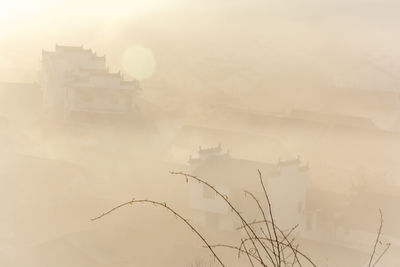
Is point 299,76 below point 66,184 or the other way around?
the other way around

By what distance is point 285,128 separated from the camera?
39.4 metres

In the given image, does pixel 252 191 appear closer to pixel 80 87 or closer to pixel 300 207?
pixel 300 207

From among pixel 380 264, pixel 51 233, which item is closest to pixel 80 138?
pixel 51 233

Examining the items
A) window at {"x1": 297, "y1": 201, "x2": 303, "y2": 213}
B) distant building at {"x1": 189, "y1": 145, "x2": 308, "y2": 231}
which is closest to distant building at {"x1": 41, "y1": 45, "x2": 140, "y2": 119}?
distant building at {"x1": 189, "y1": 145, "x2": 308, "y2": 231}

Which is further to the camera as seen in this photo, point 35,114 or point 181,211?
point 35,114

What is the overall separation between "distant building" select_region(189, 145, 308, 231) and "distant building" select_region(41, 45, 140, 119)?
12.6m

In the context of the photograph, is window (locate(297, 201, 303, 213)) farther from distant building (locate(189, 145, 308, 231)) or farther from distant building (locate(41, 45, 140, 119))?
distant building (locate(41, 45, 140, 119))

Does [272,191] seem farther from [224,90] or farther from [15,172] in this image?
[224,90]

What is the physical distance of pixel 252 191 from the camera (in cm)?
2291

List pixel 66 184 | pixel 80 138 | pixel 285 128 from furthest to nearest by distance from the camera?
pixel 285 128 < pixel 80 138 < pixel 66 184

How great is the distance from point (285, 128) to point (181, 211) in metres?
17.6

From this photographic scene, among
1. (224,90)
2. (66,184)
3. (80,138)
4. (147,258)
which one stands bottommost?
(147,258)

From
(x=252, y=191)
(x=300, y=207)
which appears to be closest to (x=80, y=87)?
(x=252, y=191)

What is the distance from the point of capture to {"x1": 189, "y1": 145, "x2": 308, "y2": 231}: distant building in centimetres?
2248
